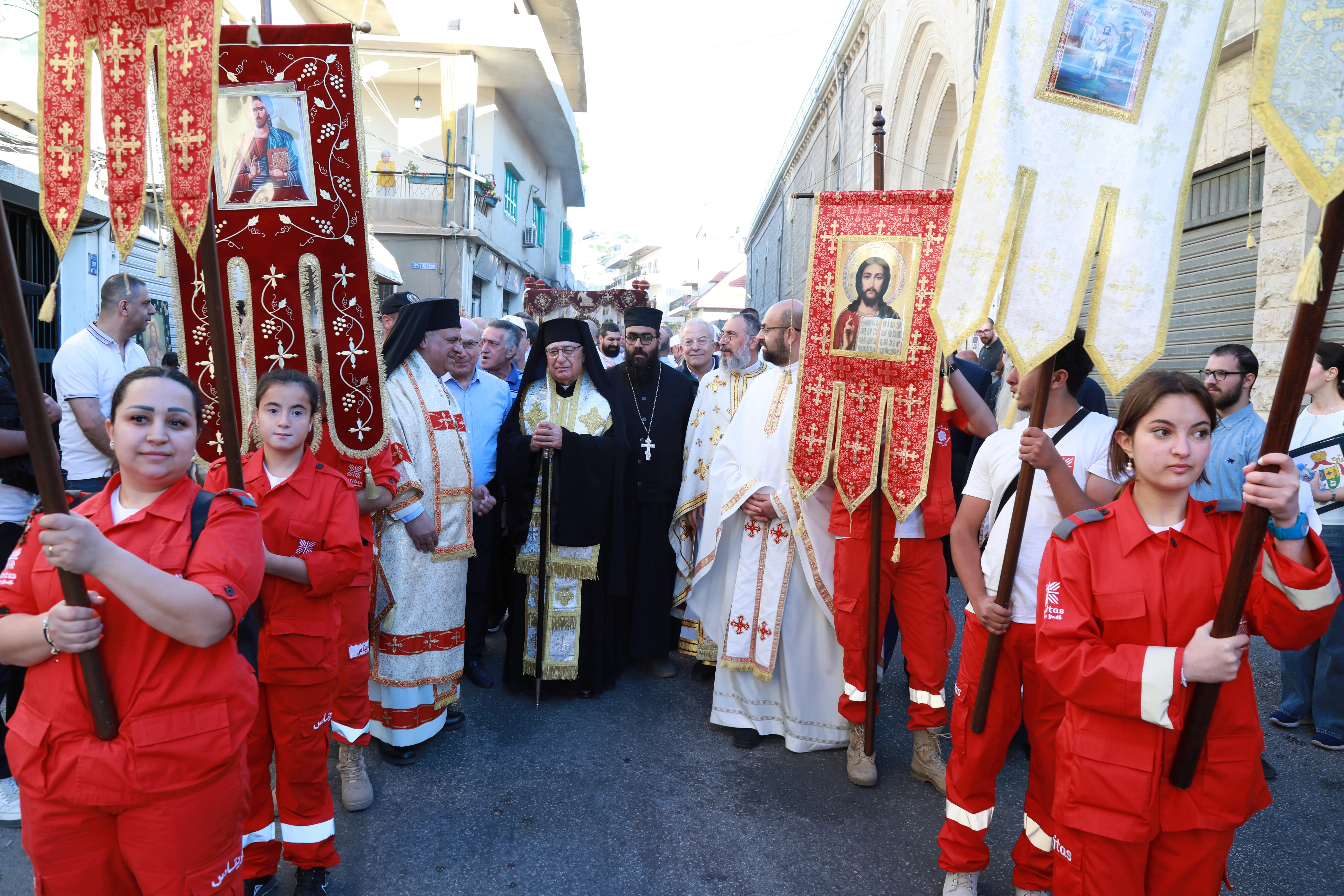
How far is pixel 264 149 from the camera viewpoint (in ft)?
10.1

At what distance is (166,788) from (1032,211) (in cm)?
265

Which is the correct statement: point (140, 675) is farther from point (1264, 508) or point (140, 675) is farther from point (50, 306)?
point (1264, 508)

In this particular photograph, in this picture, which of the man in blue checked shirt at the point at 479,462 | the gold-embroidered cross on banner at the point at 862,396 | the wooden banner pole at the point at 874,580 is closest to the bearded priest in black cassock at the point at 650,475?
the man in blue checked shirt at the point at 479,462

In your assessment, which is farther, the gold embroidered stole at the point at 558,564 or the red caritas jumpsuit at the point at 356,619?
the gold embroidered stole at the point at 558,564

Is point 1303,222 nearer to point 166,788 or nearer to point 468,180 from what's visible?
point 166,788

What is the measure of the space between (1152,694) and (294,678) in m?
2.49

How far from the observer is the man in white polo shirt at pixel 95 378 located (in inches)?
162

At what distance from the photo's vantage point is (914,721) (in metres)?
3.68

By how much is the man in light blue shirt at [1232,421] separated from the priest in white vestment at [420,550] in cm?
362

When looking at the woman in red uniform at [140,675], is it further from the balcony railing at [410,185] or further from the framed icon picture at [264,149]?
the balcony railing at [410,185]

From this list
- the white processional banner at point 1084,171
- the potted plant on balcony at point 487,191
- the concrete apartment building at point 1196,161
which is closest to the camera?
the white processional banner at point 1084,171

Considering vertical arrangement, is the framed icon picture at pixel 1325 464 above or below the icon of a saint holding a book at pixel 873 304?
below

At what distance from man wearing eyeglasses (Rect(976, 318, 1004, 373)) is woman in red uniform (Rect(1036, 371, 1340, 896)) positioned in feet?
14.4

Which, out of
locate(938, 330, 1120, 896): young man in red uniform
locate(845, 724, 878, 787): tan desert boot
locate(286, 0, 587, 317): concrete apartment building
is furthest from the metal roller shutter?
locate(286, 0, 587, 317): concrete apartment building
